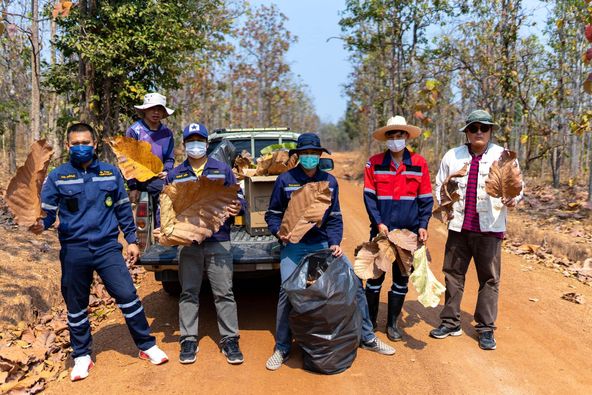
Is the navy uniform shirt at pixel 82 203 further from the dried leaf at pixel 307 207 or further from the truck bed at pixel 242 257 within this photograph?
the dried leaf at pixel 307 207

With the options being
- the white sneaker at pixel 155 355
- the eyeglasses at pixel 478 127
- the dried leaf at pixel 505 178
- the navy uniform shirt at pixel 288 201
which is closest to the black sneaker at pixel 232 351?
the white sneaker at pixel 155 355

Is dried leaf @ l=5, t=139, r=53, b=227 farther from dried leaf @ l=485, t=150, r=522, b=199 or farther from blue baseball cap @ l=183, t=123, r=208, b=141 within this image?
dried leaf @ l=485, t=150, r=522, b=199

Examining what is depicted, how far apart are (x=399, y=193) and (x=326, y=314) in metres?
1.30

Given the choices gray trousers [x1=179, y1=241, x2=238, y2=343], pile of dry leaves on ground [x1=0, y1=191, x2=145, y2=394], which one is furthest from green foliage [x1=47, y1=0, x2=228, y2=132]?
gray trousers [x1=179, y1=241, x2=238, y2=343]

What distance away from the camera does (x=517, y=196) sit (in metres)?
3.85

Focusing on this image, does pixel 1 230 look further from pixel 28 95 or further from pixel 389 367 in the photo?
pixel 28 95

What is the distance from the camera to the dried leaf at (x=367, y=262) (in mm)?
3861

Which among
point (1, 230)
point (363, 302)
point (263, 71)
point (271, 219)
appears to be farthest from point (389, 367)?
point (263, 71)

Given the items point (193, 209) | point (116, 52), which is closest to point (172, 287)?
point (193, 209)

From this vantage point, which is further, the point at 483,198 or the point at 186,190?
the point at 483,198

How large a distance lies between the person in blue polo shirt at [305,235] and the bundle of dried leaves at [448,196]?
961mm

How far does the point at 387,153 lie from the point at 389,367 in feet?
6.11

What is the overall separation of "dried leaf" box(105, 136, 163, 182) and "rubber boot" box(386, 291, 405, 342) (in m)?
2.58

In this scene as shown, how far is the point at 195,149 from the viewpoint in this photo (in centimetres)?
380
